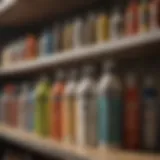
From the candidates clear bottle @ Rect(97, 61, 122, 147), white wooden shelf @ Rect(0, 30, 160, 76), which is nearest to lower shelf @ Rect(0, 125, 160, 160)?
clear bottle @ Rect(97, 61, 122, 147)

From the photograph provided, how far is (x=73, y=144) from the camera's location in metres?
1.27

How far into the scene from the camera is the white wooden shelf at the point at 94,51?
97cm

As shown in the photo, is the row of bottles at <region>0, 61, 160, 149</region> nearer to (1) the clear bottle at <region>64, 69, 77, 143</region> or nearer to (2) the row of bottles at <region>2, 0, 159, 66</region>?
(1) the clear bottle at <region>64, 69, 77, 143</region>

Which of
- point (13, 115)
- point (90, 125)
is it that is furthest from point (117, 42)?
point (13, 115)

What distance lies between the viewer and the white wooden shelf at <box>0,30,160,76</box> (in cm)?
A: 97

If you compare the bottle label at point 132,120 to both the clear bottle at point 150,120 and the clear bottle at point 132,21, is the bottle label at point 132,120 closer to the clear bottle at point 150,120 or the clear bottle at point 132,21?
the clear bottle at point 150,120

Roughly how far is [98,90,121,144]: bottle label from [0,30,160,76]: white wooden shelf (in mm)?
141

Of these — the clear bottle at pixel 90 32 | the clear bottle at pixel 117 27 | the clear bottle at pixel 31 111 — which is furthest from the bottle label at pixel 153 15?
the clear bottle at pixel 31 111

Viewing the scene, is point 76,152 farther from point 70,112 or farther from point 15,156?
point 15,156

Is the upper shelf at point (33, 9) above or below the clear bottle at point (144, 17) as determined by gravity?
above

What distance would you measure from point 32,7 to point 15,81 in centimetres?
66

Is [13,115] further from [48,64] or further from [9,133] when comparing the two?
[48,64]

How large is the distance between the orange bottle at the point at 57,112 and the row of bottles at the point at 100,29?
0.18 metres

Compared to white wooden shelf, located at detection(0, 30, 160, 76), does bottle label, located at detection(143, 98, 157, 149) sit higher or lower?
lower
